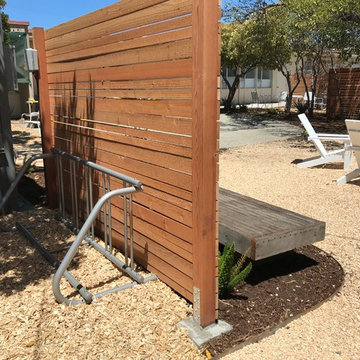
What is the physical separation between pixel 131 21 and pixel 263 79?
28.5m

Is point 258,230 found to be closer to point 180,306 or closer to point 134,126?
point 180,306

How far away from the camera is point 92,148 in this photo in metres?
4.24

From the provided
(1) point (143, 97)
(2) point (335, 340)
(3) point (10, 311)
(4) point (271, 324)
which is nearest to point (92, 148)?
(1) point (143, 97)

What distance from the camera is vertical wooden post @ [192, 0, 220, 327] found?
2.37m

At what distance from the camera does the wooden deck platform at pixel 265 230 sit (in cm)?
313

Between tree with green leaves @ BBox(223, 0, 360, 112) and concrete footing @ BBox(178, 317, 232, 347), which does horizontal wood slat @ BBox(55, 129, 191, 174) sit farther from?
tree with green leaves @ BBox(223, 0, 360, 112)

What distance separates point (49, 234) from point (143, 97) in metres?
2.25

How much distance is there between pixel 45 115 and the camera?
5.28 meters

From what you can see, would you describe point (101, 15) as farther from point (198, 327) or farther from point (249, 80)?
point (249, 80)

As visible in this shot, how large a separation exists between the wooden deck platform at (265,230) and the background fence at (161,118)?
0.55m

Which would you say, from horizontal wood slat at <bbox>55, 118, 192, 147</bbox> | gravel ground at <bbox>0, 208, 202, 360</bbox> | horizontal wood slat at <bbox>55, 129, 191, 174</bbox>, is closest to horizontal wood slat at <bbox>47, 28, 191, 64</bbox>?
horizontal wood slat at <bbox>55, 118, 192, 147</bbox>

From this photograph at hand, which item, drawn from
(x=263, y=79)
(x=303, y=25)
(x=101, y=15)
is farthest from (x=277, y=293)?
(x=263, y=79)

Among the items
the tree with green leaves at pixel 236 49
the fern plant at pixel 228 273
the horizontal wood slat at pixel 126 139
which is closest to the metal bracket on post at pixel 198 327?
the fern plant at pixel 228 273

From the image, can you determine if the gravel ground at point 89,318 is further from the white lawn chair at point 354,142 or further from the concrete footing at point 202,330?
the white lawn chair at point 354,142
